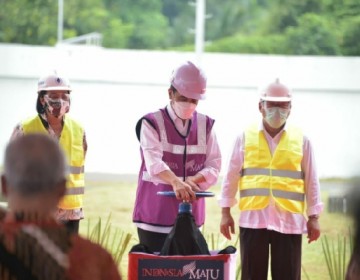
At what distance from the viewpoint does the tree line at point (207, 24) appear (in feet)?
21.9

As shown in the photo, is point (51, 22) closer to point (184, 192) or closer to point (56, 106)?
point (56, 106)

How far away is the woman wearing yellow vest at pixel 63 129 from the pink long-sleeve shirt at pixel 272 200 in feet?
1.97

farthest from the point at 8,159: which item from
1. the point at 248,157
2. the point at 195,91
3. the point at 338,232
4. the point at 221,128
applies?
the point at 221,128

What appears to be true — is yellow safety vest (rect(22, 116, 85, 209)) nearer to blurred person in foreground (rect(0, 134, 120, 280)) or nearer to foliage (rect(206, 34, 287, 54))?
blurred person in foreground (rect(0, 134, 120, 280))

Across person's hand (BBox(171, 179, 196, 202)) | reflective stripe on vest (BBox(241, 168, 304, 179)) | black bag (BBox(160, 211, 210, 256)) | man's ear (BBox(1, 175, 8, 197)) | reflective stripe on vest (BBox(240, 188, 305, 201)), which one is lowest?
black bag (BBox(160, 211, 210, 256))

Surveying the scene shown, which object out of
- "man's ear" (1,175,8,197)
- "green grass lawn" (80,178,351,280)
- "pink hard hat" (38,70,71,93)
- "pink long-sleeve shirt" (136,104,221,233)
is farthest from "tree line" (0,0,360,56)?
"man's ear" (1,175,8,197)

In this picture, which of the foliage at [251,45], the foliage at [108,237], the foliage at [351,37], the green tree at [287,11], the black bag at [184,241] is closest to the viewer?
the black bag at [184,241]

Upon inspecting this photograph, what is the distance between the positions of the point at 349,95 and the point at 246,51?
1.09 meters

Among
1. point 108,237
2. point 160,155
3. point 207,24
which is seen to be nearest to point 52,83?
point 160,155

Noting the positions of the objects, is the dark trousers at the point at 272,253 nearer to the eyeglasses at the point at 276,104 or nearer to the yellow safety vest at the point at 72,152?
the eyeglasses at the point at 276,104

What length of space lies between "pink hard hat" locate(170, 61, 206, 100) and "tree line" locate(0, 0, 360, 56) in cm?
299

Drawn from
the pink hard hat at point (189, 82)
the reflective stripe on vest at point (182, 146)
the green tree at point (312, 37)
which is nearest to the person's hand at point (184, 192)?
the reflective stripe on vest at point (182, 146)

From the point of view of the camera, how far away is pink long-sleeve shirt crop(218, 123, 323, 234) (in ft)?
13.2

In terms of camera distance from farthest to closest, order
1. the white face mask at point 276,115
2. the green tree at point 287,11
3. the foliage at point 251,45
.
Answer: the foliage at point 251,45
the green tree at point 287,11
the white face mask at point 276,115
